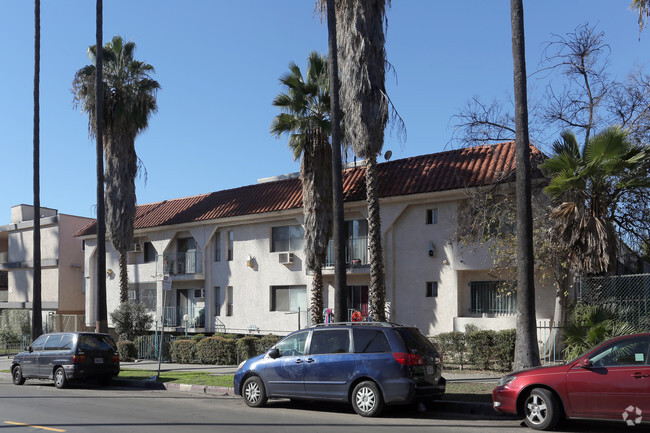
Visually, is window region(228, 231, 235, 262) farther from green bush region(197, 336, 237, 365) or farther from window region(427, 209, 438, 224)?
window region(427, 209, 438, 224)

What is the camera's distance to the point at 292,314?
1057 inches

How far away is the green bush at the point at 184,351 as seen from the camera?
24.2m

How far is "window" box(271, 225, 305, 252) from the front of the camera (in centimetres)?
2684

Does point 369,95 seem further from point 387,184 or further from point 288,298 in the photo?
point 288,298

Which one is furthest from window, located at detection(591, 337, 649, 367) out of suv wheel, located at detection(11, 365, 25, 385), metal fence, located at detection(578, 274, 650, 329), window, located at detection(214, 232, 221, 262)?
window, located at detection(214, 232, 221, 262)

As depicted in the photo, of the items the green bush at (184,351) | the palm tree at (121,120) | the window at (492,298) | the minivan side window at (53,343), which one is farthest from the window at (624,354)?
the palm tree at (121,120)

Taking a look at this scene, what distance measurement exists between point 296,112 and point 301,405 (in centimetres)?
1275

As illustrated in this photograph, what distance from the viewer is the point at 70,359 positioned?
721 inches

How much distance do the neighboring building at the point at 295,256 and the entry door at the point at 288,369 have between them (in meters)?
6.80

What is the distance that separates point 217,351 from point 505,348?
1006 cm

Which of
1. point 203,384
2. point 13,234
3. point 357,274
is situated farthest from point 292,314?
point 13,234

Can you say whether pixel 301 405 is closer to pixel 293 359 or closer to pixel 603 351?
pixel 293 359

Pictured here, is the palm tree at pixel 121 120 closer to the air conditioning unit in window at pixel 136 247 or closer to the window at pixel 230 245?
the air conditioning unit in window at pixel 136 247

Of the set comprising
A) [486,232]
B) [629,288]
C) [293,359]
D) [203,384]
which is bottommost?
[203,384]
